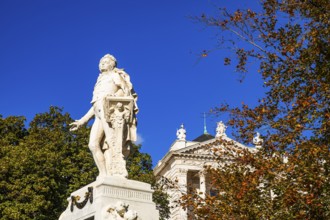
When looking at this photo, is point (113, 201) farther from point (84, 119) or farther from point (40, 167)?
point (40, 167)

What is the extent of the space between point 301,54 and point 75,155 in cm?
2128

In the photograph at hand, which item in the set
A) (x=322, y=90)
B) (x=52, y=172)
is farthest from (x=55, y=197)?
(x=322, y=90)

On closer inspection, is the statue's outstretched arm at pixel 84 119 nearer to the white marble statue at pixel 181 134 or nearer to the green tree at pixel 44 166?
the green tree at pixel 44 166

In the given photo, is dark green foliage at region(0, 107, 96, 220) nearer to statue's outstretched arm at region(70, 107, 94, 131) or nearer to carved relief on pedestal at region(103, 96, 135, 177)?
statue's outstretched arm at region(70, 107, 94, 131)

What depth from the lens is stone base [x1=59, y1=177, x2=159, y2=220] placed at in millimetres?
9234

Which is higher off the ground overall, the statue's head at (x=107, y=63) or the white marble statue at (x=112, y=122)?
the statue's head at (x=107, y=63)

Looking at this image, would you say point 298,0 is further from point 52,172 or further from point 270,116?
point 52,172

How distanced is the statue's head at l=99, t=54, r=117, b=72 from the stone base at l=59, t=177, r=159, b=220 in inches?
94.3

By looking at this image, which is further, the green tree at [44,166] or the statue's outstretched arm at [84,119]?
the green tree at [44,166]

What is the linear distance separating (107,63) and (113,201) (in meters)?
2.98

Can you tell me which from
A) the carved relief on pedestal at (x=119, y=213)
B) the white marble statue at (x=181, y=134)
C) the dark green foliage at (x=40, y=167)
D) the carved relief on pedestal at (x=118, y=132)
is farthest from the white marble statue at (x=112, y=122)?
the white marble statue at (x=181, y=134)

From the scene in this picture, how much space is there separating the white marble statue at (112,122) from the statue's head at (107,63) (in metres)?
0.13

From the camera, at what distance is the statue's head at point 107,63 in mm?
11052

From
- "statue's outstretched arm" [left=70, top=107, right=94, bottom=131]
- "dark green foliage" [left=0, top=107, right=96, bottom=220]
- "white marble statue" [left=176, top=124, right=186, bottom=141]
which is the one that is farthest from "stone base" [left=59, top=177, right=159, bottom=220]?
"white marble statue" [left=176, top=124, right=186, bottom=141]
